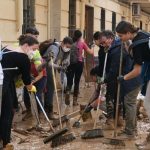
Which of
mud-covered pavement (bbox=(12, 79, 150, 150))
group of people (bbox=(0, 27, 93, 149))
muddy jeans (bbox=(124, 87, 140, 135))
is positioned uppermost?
group of people (bbox=(0, 27, 93, 149))

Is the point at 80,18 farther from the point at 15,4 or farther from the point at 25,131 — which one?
the point at 25,131

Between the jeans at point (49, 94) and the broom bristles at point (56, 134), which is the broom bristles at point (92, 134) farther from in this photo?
the jeans at point (49, 94)

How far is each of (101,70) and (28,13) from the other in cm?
458

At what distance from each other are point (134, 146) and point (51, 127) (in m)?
1.47

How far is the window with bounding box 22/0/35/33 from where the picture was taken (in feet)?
43.6

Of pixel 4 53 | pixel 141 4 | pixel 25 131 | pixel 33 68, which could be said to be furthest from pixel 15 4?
pixel 141 4

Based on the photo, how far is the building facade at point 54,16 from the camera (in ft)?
39.7

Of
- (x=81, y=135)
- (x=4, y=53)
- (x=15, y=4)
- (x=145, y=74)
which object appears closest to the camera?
(x=4, y=53)

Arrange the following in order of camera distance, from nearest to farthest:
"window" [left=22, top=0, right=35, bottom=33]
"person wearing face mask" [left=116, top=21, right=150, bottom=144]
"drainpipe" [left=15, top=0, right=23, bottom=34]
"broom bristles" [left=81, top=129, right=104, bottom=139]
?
1. "person wearing face mask" [left=116, top=21, right=150, bottom=144]
2. "broom bristles" [left=81, top=129, right=104, bottom=139]
3. "drainpipe" [left=15, top=0, right=23, bottom=34]
4. "window" [left=22, top=0, right=35, bottom=33]

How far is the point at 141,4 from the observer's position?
3198 cm

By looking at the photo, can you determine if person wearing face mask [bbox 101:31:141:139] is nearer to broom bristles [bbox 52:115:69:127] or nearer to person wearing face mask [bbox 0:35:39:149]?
broom bristles [bbox 52:115:69:127]

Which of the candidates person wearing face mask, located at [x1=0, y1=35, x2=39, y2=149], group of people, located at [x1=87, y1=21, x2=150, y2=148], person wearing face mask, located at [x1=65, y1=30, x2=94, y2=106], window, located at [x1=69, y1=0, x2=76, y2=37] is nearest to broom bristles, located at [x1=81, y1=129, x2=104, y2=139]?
group of people, located at [x1=87, y1=21, x2=150, y2=148]

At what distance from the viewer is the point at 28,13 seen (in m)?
13.6

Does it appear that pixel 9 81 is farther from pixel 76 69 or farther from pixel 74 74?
pixel 74 74
